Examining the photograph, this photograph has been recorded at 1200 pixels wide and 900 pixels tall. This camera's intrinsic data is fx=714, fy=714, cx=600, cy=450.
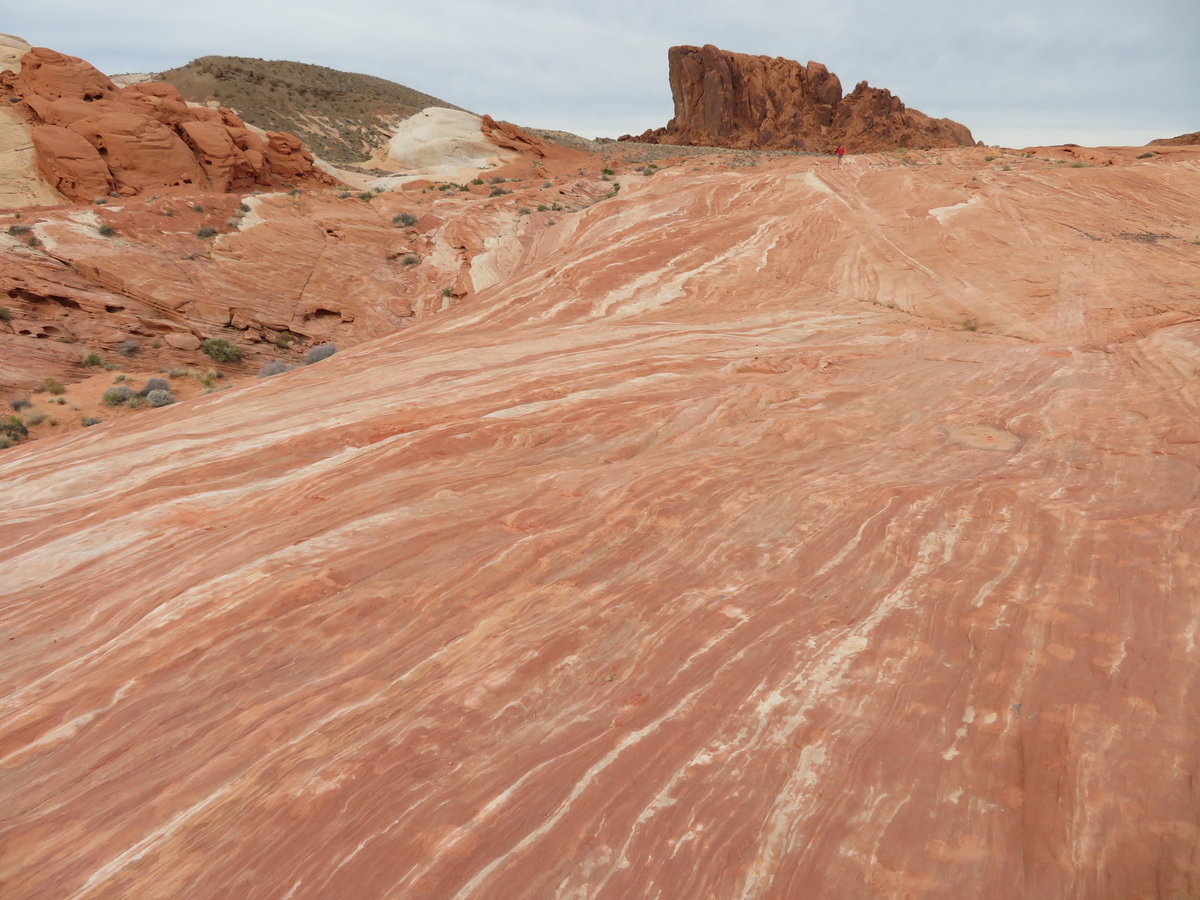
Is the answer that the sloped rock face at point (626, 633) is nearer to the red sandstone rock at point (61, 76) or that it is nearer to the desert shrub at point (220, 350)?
the desert shrub at point (220, 350)

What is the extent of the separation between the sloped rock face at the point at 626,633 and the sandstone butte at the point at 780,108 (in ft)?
265

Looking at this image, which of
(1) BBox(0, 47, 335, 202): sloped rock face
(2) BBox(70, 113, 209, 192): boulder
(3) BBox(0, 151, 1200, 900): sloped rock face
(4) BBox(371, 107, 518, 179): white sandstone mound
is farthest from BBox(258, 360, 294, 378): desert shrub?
(4) BBox(371, 107, 518, 179): white sandstone mound

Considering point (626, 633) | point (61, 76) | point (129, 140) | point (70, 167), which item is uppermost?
point (61, 76)

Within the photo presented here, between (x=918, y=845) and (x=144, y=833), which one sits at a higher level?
(x=918, y=845)

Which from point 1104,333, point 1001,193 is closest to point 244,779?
point 1104,333

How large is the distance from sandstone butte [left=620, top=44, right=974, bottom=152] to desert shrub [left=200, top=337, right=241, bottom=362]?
73.7 m

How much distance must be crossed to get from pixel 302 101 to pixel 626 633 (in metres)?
61.8

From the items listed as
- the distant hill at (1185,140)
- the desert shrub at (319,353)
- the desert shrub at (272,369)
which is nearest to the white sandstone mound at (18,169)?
the desert shrub at (319,353)

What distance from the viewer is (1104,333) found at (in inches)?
427

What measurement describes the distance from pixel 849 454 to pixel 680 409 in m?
2.19

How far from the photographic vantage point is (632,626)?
5125 mm

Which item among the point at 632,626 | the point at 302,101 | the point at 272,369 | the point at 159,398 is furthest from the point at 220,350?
the point at 302,101

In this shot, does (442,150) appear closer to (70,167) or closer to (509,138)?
(509,138)

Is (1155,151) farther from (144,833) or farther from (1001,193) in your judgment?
(144,833)
